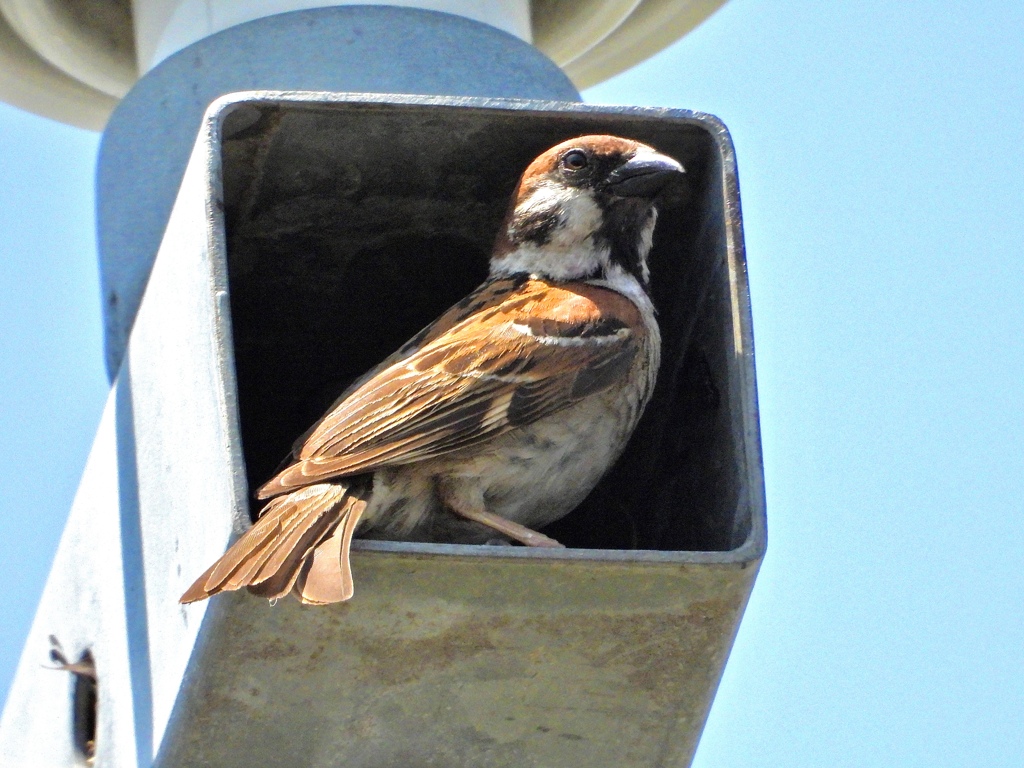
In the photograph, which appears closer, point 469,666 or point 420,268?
point 469,666

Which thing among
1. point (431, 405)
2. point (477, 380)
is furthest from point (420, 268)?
point (431, 405)

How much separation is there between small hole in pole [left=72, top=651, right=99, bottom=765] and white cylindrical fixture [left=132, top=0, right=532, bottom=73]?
166 cm

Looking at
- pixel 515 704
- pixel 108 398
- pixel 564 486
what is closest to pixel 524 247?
pixel 564 486

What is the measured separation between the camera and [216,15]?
16.1 feet

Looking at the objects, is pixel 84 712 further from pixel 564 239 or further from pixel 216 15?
pixel 216 15

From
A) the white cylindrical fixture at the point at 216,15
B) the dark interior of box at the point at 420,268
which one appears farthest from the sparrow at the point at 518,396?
the white cylindrical fixture at the point at 216,15

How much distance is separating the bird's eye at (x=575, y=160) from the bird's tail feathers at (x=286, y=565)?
1271mm

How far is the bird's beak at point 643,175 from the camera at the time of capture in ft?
13.5

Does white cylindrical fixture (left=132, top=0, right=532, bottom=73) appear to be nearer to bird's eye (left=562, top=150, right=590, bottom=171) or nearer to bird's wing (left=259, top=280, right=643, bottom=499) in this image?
bird's eye (left=562, top=150, right=590, bottom=171)

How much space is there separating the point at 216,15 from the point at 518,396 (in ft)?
5.39

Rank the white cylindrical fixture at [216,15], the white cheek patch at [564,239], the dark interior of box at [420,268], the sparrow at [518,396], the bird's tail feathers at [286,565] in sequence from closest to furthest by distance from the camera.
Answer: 1. the bird's tail feathers at [286,565]
2. the sparrow at [518,396]
3. the dark interior of box at [420,268]
4. the white cheek patch at [564,239]
5. the white cylindrical fixture at [216,15]

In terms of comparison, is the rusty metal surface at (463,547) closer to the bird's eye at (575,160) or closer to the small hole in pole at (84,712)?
the bird's eye at (575,160)

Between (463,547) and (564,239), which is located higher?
(564,239)

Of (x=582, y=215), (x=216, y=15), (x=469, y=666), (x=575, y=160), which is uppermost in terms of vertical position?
(x=216, y=15)
